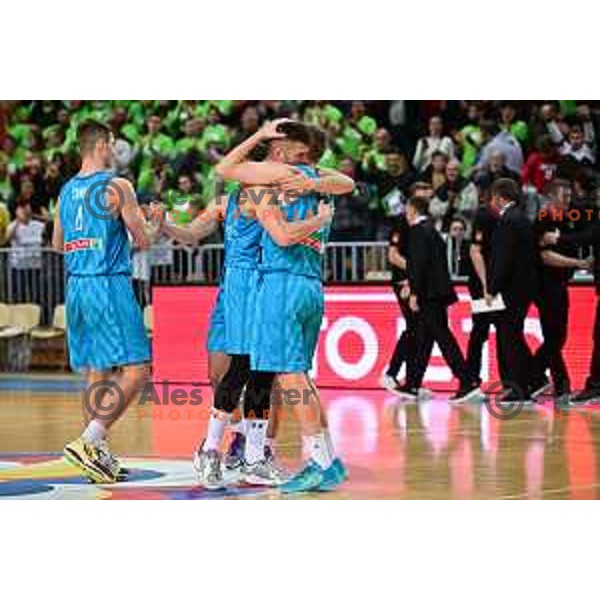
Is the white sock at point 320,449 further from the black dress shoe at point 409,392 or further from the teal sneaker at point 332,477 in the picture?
the black dress shoe at point 409,392

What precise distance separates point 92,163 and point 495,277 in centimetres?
652

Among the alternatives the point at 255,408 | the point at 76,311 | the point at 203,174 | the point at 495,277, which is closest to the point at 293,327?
the point at 255,408

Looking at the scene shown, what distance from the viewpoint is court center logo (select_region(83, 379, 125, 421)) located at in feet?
30.6

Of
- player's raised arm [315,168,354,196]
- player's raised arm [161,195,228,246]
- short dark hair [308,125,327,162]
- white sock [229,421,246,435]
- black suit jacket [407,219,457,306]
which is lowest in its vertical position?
white sock [229,421,246,435]

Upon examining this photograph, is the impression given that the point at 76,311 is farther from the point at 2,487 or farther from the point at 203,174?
the point at 203,174

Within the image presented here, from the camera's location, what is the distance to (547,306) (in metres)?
15.4

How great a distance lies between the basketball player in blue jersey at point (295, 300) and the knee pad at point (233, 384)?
339 millimetres

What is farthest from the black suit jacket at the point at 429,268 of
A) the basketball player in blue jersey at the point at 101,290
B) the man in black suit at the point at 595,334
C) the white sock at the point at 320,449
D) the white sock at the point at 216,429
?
the white sock at the point at 320,449

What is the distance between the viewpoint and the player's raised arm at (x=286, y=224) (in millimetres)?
8547

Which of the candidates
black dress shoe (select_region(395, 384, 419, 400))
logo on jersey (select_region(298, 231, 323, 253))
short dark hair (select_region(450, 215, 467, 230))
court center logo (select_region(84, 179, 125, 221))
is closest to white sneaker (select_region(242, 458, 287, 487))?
logo on jersey (select_region(298, 231, 323, 253))

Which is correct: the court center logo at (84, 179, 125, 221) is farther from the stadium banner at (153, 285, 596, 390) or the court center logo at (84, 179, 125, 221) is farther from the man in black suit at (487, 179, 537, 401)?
the stadium banner at (153, 285, 596, 390)

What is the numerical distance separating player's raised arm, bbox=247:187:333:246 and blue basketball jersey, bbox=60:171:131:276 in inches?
43.5

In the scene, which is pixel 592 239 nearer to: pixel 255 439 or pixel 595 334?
pixel 595 334

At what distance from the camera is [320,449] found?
8703 mm
